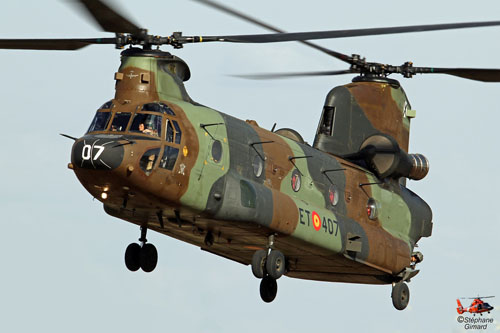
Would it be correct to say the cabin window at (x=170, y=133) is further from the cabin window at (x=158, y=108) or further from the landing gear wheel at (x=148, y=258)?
the landing gear wheel at (x=148, y=258)

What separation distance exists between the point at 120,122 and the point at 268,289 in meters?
6.63

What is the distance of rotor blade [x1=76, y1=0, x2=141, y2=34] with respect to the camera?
30284mm

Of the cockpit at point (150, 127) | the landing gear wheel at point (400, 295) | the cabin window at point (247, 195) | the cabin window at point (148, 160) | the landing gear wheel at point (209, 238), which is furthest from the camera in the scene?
the landing gear wheel at point (400, 295)

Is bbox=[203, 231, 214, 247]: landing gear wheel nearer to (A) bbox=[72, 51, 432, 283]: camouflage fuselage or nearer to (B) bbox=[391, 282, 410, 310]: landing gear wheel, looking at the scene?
(A) bbox=[72, 51, 432, 283]: camouflage fuselage

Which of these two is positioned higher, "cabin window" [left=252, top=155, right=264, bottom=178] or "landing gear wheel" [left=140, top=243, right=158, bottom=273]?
"cabin window" [left=252, top=155, right=264, bottom=178]

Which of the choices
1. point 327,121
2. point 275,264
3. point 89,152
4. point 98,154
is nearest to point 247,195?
point 275,264

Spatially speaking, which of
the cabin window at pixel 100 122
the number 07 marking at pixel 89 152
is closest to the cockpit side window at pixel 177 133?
the cabin window at pixel 100 122

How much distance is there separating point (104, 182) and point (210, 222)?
3.16 m

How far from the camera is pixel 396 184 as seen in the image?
1604 inches

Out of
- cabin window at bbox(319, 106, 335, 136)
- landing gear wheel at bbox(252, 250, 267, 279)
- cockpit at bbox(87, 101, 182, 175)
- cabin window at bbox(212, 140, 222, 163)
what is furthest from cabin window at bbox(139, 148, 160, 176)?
cabin window at bbox(319, 106, 335, 136)

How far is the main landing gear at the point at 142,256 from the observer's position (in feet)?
117

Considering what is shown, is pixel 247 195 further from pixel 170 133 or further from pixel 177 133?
pixel 170 133

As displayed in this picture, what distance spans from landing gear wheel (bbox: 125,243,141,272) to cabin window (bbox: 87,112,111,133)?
13.8 ft

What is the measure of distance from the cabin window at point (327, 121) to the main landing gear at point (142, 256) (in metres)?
7.21
